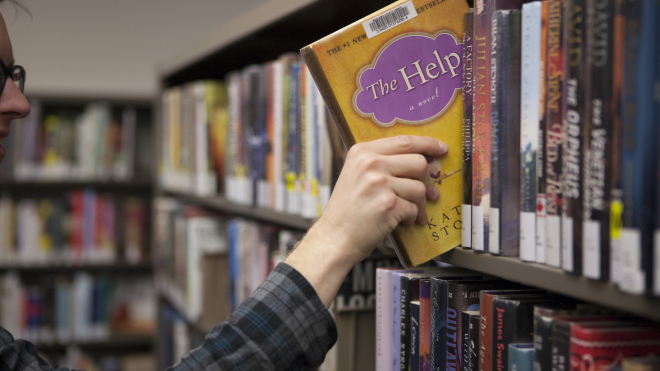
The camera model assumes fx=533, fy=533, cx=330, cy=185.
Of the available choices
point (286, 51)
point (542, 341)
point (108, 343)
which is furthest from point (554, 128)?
point (108, 343)

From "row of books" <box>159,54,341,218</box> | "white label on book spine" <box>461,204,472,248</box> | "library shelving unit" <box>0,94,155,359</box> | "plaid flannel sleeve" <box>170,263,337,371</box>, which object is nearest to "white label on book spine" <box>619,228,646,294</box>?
"white label on book spine" <box>461,204,472,248</box>

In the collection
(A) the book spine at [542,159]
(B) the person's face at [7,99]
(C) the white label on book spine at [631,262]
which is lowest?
(C) the white label on book spine at [631,262]

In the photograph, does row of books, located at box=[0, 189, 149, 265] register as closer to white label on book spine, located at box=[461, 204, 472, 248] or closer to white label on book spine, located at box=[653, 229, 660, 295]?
white label on book spine, located at box=[461, 204, 472, 248]

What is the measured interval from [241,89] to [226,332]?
3.03ft

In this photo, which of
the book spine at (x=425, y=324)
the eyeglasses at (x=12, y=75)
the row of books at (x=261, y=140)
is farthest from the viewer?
the row of books at (x=261, y=140)

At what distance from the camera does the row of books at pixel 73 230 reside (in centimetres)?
272

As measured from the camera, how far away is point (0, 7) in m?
1.11

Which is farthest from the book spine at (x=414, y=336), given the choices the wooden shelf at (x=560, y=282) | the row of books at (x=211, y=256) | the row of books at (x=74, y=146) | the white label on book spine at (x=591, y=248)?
the row of books at (x=74, y=146)

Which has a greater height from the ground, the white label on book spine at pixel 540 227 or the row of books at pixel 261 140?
the row of books at pixel 261 140

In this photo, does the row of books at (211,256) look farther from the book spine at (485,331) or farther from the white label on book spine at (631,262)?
the white label on book spine at (631,262)

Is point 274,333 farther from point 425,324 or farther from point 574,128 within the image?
point 574,128

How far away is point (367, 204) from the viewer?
0.63 m

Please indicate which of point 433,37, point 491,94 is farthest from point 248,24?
point 491,94

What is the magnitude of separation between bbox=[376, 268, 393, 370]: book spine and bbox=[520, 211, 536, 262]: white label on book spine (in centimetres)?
28
